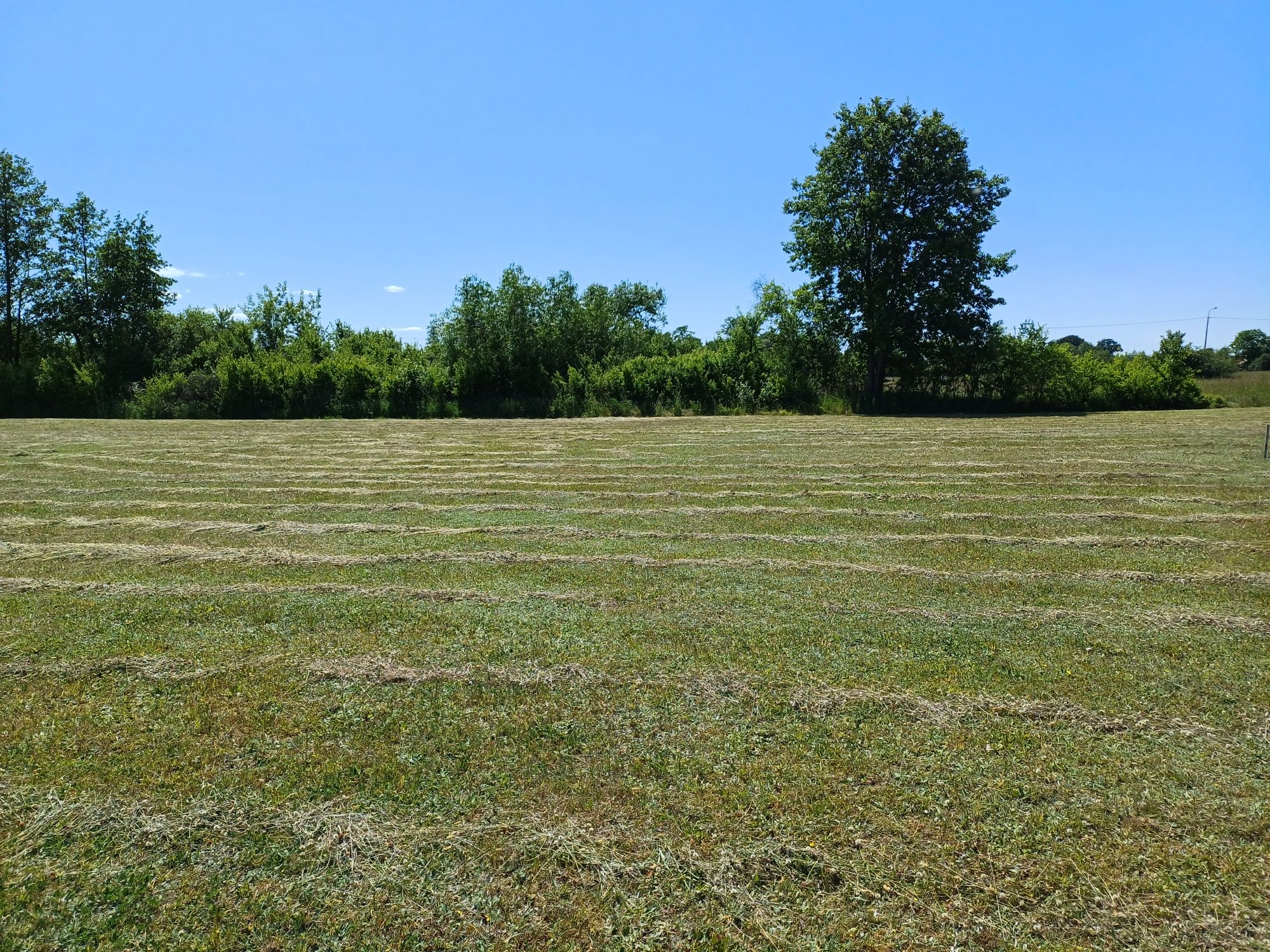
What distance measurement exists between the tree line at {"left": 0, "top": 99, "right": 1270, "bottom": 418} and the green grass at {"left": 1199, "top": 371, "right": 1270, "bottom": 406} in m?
1.14

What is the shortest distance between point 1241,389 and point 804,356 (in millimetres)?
16615

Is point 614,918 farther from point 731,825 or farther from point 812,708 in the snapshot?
point 812,708

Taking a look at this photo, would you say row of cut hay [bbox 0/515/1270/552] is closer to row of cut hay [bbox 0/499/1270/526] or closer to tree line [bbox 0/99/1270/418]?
row of cut hay [bbox 0/499/1270/526]

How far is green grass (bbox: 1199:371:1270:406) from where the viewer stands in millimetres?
24766

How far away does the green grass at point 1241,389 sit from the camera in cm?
2477

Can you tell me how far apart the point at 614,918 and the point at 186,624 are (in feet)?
11.7

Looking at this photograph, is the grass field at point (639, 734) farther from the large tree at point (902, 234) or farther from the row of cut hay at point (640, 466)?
the large tree at point (902, 234)

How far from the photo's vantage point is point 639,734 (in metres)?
3.03

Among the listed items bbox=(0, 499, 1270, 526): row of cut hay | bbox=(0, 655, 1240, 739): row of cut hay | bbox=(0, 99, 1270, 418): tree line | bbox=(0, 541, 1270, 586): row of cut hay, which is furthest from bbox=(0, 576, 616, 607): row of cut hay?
bbox=(0, 99, 1270, 418): tree line

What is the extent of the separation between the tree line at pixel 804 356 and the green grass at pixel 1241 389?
1143mm

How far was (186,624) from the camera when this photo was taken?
434 centimetres

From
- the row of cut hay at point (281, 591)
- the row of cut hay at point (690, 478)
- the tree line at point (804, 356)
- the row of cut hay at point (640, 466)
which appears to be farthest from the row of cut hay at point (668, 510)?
the tree line at point (804, 356)

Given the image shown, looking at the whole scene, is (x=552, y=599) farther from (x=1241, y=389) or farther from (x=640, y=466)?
(x=1241, y=389)

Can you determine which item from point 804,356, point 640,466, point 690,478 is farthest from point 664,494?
point 804,356
